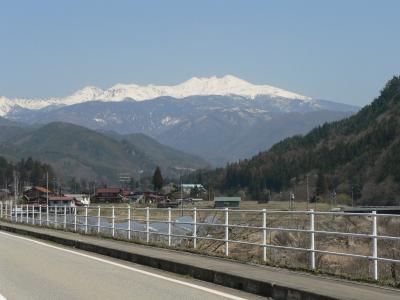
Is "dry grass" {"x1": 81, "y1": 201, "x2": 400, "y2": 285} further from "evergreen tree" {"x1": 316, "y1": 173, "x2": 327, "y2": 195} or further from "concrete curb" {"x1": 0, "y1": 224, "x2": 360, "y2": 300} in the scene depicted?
"evergreen tree" {"x1": 316, "y1": 173, "x2": 327, "y2": 195}

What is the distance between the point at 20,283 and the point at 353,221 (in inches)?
544

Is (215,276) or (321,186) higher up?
(215,276)

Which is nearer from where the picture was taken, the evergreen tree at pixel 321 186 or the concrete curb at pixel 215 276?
the concrete curb at pixel 215 276

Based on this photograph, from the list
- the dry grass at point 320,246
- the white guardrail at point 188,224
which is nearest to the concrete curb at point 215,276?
the white guardrail at point 188,224

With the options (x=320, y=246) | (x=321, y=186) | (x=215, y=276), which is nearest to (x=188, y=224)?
(x=320, y=246)

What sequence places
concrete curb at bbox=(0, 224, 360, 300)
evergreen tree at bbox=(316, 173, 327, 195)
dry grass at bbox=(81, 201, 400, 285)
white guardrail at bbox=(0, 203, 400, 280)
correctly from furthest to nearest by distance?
evergreen tree at bbox=(316, 173, 327, 195) < dry grass at bbox=(81, 201, 400, 285) < white guardrail at bbox=(0, 203, 400, 280) < concrete curb at bbox=(0, 224, 360, 300)

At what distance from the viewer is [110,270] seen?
54.7 ft

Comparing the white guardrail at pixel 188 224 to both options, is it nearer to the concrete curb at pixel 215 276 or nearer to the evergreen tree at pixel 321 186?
the concrete curb at pixel 215 276

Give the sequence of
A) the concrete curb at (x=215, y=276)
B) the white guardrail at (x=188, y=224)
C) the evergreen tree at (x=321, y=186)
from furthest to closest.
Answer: the evergreen tree at (x=321, y=186) < the white guardrail at (x=188, y=224) < the concrete curb at (x=215, y=276)

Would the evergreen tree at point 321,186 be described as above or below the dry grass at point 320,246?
A: below

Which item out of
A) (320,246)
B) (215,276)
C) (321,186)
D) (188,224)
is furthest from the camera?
(321,186)

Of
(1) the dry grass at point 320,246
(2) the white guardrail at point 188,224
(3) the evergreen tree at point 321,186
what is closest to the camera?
(2) the white guardrail at point 188,224

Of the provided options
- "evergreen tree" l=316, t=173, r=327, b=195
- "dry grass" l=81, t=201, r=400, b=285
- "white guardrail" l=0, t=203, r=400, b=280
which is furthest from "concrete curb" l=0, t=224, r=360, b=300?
"evergreen tree" l=316, t=173, r=327, b=195

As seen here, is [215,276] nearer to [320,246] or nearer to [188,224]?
[188,224]
